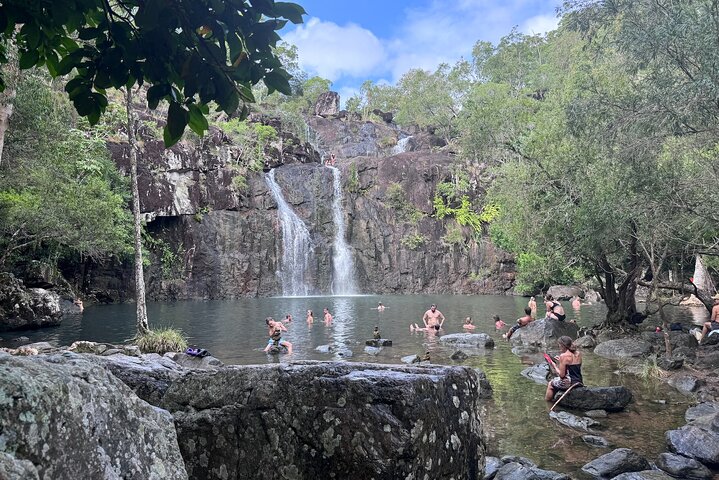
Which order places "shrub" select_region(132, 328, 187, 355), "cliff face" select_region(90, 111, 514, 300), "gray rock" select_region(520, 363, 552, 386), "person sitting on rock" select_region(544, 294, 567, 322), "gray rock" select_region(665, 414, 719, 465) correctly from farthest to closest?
"cliff face" select_region(90, 111, 514, 300) → "person sitting on rock" select_region(544, 294, 567, 322) → "shrub" select_region(132, 328, 187, 355) → "gray rock" select_region(520, 363, 552, 386) → "gray rock" select_region(665, 414, 719, 465)

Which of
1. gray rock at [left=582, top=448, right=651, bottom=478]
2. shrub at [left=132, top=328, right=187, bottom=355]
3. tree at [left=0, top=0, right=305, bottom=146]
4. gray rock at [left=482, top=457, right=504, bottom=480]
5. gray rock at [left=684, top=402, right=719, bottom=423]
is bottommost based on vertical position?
gray rock at [left=684, top=402, right=719, bottom=423]

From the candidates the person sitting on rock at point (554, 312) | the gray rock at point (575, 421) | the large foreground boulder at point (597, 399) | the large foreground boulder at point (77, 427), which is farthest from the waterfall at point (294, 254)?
the large foreground boulder at point (77, 427)

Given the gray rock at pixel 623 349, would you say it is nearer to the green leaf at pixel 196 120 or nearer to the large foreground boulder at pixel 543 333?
the large foreground boulder at pixel 543 333

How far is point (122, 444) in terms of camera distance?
82.6 inches

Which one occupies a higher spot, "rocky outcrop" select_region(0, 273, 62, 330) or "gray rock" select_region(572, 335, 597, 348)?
"rocky outcrop" select_region(0, 273, 62, 330)

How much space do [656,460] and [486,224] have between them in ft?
151

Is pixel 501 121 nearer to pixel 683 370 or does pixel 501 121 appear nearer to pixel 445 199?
pixel 445 199

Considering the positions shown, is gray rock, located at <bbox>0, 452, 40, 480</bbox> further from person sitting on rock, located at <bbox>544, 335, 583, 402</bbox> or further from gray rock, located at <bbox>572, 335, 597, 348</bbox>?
gray rock, located at <bbox>572, 335, 597, 348</bbox>

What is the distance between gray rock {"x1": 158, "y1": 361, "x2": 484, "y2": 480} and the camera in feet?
10.8

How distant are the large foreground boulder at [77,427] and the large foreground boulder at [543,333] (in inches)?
686

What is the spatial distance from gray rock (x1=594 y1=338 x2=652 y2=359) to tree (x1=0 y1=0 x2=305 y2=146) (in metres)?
16.1

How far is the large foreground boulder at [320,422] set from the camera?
328cm

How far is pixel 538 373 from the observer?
12.7 metres

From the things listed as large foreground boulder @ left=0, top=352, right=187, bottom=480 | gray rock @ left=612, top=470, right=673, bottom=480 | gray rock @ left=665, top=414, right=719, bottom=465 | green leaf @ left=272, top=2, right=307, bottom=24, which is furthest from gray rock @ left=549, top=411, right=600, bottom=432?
green leaf @ left=272, top=2, right=307, bottom=24
